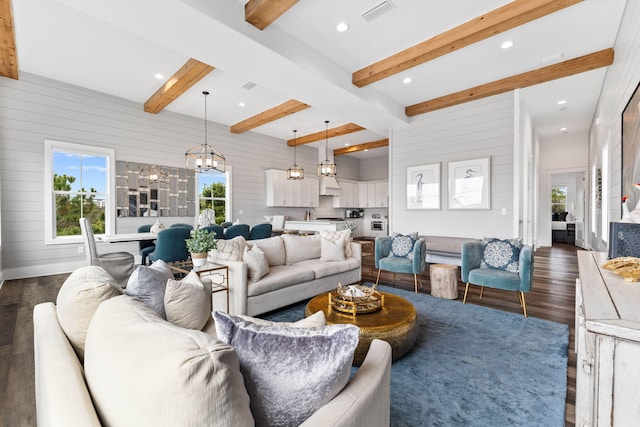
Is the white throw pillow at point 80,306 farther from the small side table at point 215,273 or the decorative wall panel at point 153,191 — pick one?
the decorative wall panel at point 153,191

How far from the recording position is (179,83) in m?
4.61

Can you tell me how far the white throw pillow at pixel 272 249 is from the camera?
12.3ft

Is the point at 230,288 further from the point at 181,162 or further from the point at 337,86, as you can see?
the point at 181,162

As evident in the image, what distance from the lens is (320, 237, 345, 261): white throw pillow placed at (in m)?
4.16

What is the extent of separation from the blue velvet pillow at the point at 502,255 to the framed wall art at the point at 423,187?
2.14m

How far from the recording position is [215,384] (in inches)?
24.9

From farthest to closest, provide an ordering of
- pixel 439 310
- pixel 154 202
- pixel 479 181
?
pixel 154 202, pixel 479 181, pixel 439 310

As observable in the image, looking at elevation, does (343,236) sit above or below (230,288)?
above

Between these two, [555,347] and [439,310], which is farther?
[439,310]

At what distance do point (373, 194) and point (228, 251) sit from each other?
26.1 feet

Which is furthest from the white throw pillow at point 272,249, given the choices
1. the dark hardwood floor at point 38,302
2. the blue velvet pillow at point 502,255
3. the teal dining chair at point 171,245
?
the blue velvet pillow at point 502,255

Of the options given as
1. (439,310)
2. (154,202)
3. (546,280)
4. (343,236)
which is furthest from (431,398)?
(154,202)

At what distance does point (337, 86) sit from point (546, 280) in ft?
14.7

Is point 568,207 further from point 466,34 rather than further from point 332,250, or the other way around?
point 332,250
